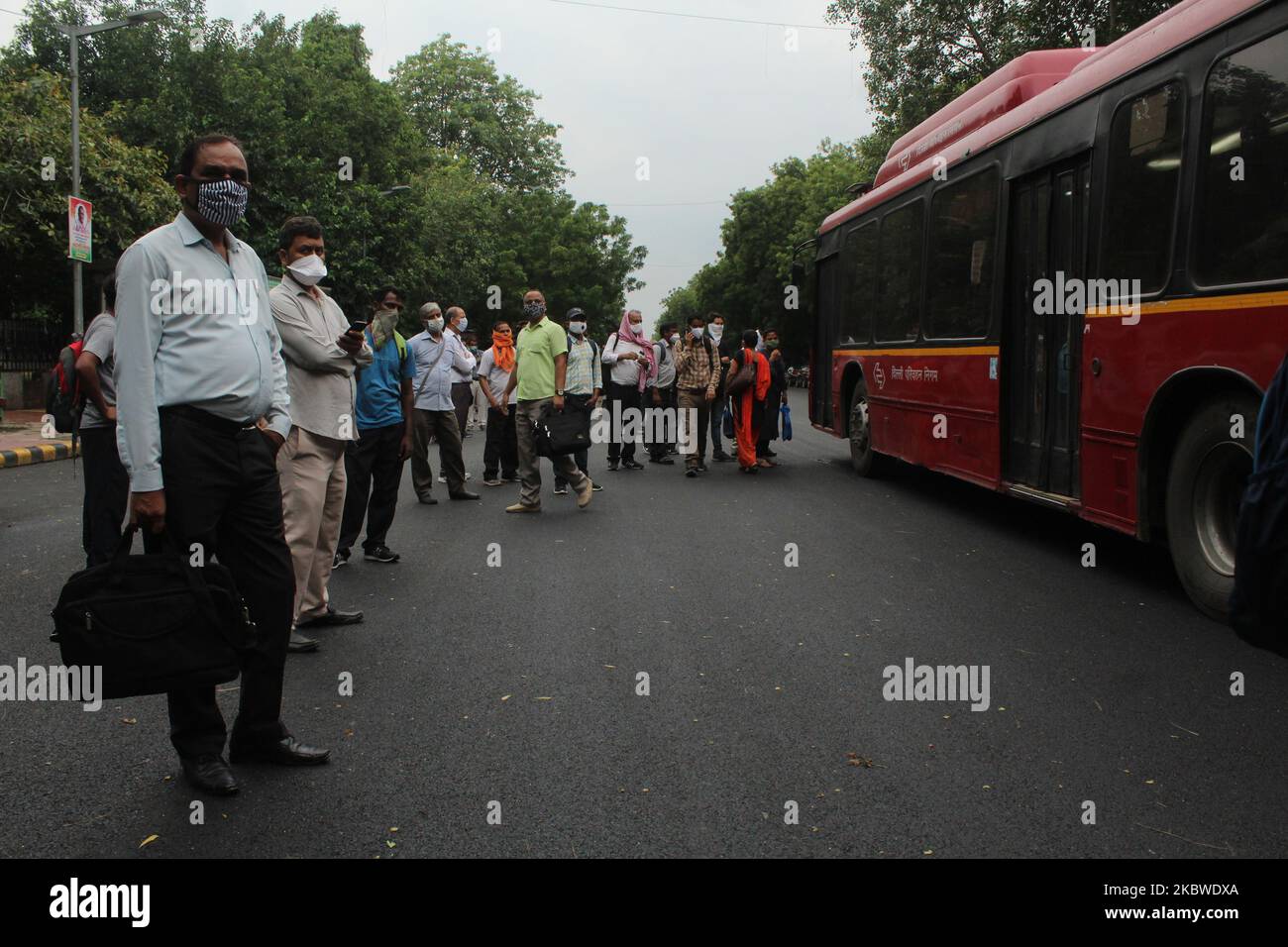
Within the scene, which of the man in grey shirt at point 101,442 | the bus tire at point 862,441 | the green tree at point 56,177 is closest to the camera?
the man in grey shirt at point 101,442

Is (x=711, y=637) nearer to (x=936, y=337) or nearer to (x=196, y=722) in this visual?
(x=196, y=722)

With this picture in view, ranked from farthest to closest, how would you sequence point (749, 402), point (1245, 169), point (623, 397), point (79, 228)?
point (79, 228) → point (623, 397) → point (749, 402) → point (1245, 169)

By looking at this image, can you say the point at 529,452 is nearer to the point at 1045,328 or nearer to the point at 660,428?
the point at 1045,328

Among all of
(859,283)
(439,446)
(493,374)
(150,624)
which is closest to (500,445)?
(493,374)

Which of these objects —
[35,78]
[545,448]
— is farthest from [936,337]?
[35,78]

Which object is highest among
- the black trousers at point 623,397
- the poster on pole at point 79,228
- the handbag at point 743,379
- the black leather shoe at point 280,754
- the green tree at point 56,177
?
the green tree at point 56,177

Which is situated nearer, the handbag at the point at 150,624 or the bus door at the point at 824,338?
the handbag at the point at 150,624

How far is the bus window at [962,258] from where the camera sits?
9086 millimetres

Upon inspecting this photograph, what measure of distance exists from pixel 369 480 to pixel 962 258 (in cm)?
520

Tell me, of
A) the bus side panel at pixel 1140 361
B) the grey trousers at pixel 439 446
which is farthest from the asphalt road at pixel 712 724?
the grey trousers at pixel 439 446

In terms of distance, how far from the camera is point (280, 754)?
3.93 meters

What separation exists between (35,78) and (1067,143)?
72.7 ft

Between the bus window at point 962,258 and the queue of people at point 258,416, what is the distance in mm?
3288

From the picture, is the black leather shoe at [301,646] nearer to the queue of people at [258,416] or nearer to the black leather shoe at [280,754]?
the queue of people at [258,416]
